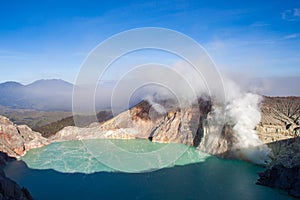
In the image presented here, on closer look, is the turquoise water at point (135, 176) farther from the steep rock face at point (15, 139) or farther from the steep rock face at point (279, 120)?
the steep rock face at point (279, 120)

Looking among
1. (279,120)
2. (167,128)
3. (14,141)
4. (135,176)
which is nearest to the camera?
(135,176)

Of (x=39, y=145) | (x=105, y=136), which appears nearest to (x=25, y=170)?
(x=39, y=145)

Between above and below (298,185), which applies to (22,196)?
below

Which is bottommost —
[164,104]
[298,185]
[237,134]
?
[298,185]

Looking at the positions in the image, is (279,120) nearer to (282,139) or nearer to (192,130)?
(282,139)

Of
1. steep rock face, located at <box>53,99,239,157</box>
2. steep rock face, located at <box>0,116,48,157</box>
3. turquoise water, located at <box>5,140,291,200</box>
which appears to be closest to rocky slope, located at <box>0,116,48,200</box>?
steep rock face, located at <box>0,116,48,157</box>

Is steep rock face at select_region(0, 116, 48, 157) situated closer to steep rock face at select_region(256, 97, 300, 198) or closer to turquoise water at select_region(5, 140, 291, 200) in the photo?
turquoise water at select_region(5, 140, 291, 200)

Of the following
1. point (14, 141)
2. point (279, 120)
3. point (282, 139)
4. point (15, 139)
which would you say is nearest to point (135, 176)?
point (282, 139)

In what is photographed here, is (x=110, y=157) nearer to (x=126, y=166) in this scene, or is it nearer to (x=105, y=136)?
(x=126, y=166)

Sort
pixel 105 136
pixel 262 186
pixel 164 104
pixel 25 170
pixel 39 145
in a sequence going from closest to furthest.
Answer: pixel 262 186
pixel 25 170
pixel 39 145
pixel 105 136
pixel 164 104
